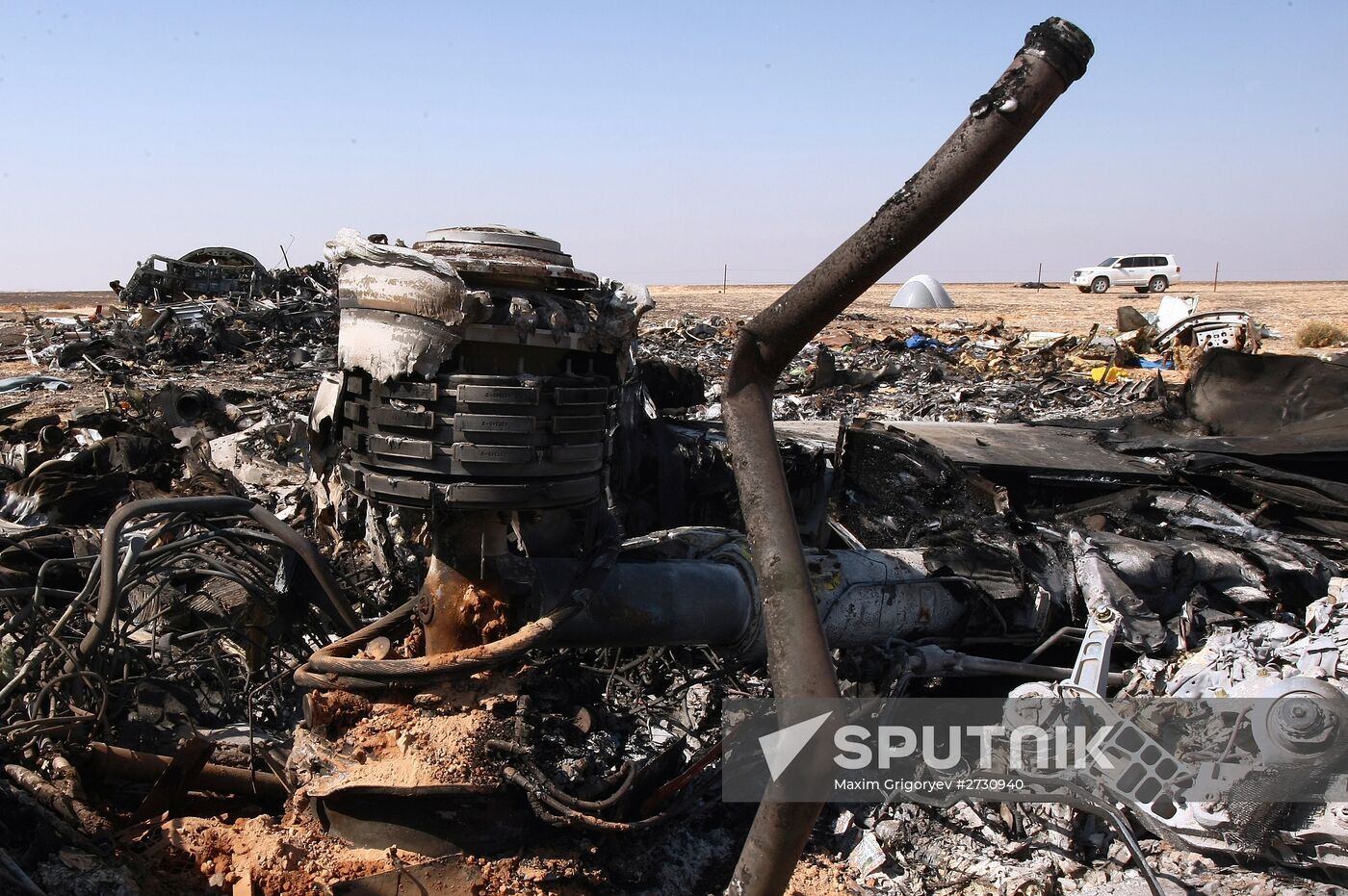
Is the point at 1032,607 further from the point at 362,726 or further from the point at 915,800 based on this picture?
the point at 362,726

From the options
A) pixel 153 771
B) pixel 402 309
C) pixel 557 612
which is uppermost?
pixel 402 309

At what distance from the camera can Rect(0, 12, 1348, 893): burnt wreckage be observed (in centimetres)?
195

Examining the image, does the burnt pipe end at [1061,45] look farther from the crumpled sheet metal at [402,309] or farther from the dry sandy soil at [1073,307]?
the dry sandy soil at [1073,307]

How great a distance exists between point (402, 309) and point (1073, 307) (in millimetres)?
26473

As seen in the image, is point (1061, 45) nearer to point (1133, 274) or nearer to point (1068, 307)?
point (1068, 307)

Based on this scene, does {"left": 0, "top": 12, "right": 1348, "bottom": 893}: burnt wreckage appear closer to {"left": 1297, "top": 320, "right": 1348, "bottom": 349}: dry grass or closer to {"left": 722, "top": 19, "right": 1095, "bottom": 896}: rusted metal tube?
{"left": 722, "top": 19, "right": 1095, "bottom": 896}: rusted metal tube

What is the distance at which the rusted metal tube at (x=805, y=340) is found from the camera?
1.39 m

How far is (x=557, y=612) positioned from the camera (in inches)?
86.7

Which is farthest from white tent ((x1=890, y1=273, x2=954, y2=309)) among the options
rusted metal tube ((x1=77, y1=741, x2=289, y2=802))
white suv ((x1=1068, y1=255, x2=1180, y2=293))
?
rusted metal tube ((x1=77, y1=741, x2=289, y2=802))

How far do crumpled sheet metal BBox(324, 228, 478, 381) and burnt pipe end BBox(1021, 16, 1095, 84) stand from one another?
113 cm

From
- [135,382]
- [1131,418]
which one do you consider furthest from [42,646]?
[135,382]

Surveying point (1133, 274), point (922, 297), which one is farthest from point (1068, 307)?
point (1133, 274)

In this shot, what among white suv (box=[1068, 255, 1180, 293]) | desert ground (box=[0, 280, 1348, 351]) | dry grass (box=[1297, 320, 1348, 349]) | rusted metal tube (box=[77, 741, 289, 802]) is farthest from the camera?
white suv (box=[1068, 255, 1180, 293])

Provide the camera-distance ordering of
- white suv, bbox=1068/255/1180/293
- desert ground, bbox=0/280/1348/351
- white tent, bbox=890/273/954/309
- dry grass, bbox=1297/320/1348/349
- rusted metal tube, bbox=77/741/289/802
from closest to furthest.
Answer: rusted metal tube, bbox=77/741/289/802 < dry grass, bbox=1297/320/1348/349 < desert ground, bbox=0/280/1348/351 < white tent, bbox=890/273/954/309 < white suv, bbox=1068/255/1180/293
